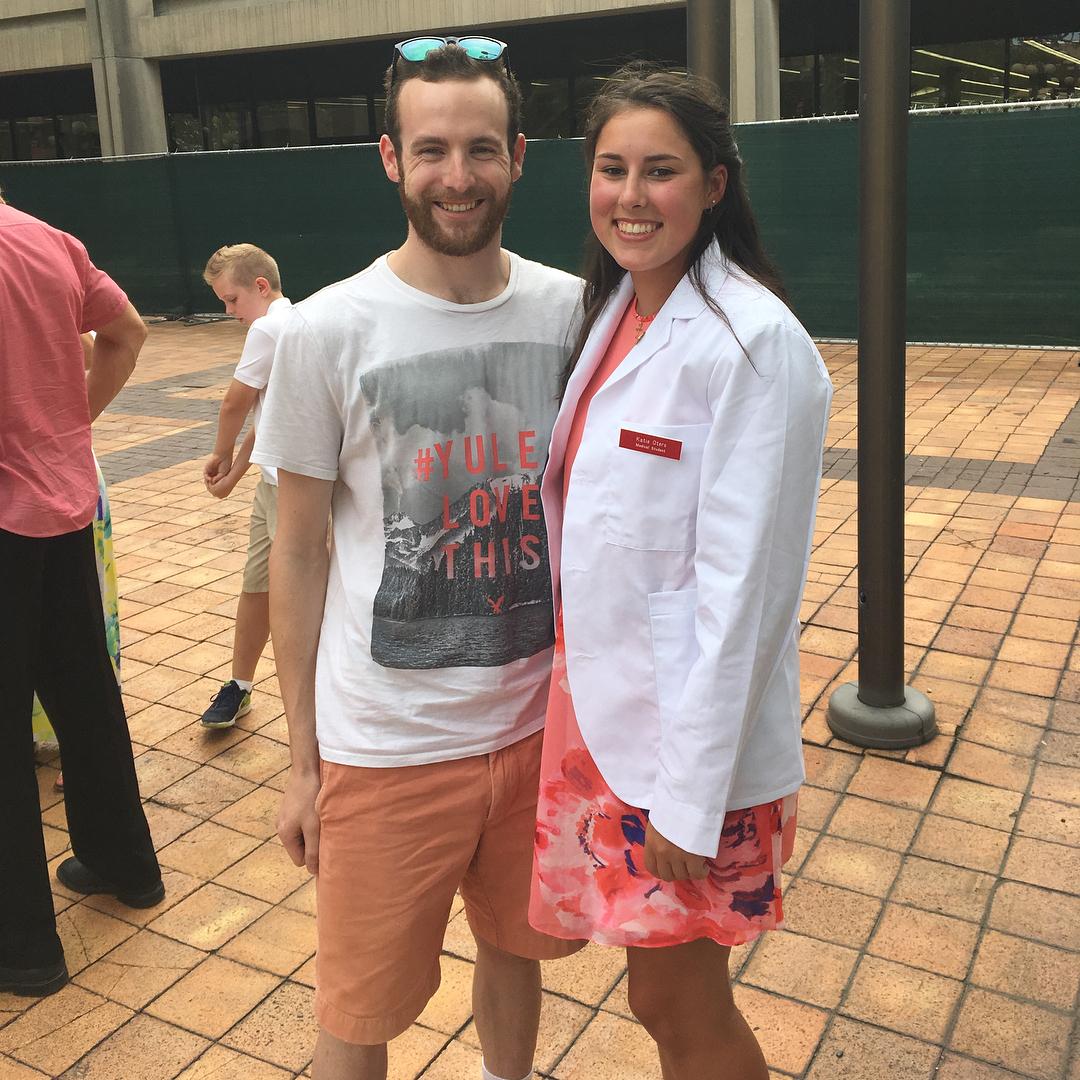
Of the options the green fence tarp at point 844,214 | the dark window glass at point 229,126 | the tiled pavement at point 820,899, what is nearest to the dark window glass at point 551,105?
the green fence tarp at point 844,214

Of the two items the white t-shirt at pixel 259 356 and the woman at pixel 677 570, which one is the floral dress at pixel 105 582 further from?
the woman at pixel 677 570

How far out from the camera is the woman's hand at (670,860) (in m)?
1.87

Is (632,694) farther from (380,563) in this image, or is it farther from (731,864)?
(380,563)

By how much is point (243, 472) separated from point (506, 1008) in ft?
7.78

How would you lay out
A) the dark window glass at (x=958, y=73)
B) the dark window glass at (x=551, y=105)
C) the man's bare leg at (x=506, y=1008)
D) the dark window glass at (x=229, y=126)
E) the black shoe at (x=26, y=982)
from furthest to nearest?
the dark window glass at (x=229, y=126), the dark window glass at (x=551, y=105), the dark window glass at (x=958, y=73), the black shoe at (x=26, y=982), the man's bare leg at (x=506, y=1008)

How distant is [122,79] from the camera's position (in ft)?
60.8

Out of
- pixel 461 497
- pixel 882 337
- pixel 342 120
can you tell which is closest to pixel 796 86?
pixel 342 120

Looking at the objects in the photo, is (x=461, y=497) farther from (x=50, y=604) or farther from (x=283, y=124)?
(x=283, y=124)

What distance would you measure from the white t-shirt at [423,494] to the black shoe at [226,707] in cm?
232

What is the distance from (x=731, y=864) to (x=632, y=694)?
0.31m

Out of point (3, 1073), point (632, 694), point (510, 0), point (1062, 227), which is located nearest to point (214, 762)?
point (3, 1073)

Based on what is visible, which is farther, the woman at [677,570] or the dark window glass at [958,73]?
the dark window glass at [958,73]

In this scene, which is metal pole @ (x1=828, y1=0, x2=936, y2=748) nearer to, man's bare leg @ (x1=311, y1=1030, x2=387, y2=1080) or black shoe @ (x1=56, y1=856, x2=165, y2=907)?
black shoe @ (x1=56, y1=856, x2=165, y2=907)

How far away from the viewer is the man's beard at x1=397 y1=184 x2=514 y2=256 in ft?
6.83
